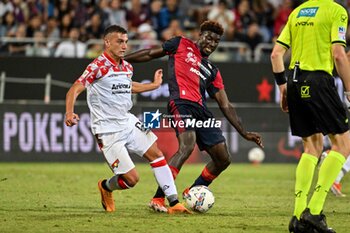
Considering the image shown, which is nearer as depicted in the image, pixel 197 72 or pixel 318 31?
pixel 318 31

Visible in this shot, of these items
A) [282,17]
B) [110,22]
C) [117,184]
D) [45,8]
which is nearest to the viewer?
[117,184]

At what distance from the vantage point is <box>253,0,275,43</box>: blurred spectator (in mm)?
24219

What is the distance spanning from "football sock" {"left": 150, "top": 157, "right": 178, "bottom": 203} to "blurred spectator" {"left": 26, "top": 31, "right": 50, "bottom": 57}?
11.3 metres

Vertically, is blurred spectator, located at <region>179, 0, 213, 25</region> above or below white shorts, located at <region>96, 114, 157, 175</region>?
below

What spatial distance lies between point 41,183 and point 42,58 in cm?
712

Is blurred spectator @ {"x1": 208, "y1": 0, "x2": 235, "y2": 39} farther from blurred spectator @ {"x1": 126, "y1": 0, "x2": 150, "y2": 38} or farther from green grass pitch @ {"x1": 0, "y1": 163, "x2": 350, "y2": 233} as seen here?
green grass pitch @ {"x1": 0, "y1": 163, "x2": 350, "y2": 233}

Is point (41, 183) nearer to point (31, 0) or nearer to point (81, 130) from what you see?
point (81, 130)

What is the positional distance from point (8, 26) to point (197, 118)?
1142cm

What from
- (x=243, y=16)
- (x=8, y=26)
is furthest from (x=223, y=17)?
(x=8, y=26)

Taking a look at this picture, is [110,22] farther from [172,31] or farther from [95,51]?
[172,31]

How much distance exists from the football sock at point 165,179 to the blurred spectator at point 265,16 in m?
13.7

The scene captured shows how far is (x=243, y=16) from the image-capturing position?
2416 centimetres

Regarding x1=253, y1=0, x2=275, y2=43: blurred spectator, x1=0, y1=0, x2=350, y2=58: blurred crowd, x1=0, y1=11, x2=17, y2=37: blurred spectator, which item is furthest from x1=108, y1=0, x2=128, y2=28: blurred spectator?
x1=253, y1=0, x2=275, y2=43: blurred spectator

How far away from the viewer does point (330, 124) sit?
905 centimetres
